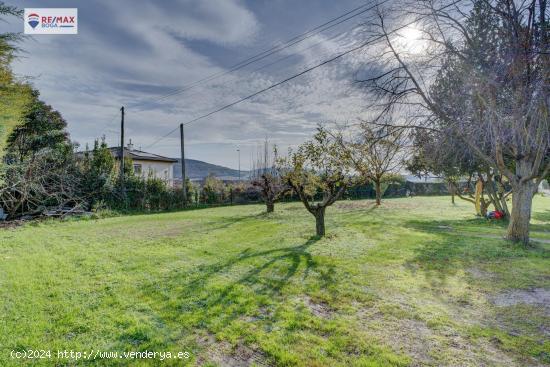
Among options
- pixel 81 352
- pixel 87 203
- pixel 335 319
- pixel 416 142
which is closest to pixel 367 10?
pixel 416 142

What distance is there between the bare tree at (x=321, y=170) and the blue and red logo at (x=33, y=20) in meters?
8.89

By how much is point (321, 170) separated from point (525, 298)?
20.4ft

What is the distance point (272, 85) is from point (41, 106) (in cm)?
1356

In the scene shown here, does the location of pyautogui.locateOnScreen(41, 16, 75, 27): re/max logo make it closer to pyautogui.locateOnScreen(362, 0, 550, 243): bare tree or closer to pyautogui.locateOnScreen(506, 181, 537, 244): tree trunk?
pyautogui.locateOnScreen(362, 0, 550, 243): bare tree

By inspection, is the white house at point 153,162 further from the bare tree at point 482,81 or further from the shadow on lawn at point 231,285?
the bare tree at point 482,81

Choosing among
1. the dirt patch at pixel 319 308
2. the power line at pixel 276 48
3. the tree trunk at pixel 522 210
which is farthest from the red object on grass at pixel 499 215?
A: the dirt patch at pixel 319 308

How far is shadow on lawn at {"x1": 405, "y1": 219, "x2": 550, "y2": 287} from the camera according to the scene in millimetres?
5230

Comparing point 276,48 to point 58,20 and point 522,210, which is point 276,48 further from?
point 522,210

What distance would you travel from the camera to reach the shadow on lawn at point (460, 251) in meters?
5.23

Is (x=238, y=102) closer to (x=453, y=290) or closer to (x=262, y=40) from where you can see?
(x=262, y=40)

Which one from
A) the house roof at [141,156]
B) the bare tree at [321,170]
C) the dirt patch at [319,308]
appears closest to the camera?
the dirt patch at [319,308]

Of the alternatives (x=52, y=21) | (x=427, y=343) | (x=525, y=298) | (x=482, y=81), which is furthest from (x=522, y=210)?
(x=52, y=21)

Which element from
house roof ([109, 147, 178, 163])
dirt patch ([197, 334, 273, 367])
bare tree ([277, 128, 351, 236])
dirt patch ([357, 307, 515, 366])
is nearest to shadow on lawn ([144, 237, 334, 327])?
dirt patch ([197, 334, 273, 367])

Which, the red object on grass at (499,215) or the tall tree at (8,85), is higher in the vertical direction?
the tall tree at (8,85)
